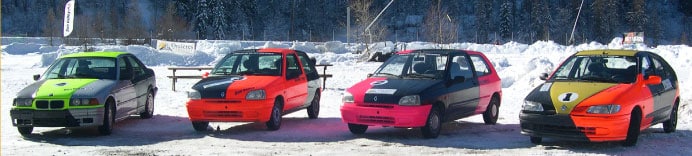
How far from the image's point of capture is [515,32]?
3435 inches

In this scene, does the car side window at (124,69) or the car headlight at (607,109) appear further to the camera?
the car side window at (124,69)

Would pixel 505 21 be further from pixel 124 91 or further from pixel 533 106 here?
pixel 533 106

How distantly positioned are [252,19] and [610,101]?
78.2 metres

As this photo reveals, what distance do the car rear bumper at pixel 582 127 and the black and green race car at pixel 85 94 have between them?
21.2ft

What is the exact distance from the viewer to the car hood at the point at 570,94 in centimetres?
933

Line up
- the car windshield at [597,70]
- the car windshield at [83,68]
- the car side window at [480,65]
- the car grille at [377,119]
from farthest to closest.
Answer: the car side window at [480,65] < the car windshield at [83,68] < the car grille at [377,119] < the car windshield at [597,70]

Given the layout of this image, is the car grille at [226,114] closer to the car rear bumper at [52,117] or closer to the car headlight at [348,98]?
the car headlight at [348,98]

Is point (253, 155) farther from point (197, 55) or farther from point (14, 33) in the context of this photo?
point (14, 33)

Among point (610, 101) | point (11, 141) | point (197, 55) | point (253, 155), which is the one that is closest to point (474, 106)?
point (610, 101)

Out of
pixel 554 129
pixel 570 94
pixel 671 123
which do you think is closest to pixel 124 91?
pixel 554 129

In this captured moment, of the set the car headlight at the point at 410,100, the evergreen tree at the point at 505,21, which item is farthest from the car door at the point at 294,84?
the evergreen tree at the point at 505,21

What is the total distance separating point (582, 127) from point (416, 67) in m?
3.12

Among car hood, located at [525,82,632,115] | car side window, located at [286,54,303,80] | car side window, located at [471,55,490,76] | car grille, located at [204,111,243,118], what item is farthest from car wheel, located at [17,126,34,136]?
car hood, located at [525,82,632,115]

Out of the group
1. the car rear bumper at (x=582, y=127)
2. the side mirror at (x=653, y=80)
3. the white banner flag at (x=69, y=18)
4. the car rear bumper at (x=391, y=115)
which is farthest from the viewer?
the white banner flag at (x=69, y=18)
